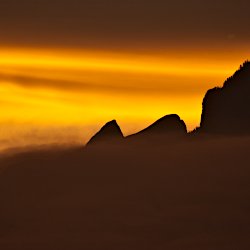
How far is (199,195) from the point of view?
192m

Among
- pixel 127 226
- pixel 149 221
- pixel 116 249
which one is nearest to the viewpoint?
pixel 116 249

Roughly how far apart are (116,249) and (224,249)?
17.2 m

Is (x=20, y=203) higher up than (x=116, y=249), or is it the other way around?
(x=20, y=203)

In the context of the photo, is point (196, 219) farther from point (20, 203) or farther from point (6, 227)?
point (20, 203)

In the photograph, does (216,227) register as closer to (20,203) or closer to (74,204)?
(74,204)

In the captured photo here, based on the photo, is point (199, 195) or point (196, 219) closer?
point (196, 219)

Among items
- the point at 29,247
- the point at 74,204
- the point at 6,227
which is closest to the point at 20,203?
the point at 74,204

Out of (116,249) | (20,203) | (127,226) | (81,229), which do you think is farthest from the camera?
(20,203)

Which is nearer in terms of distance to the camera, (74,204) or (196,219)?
(196,219)

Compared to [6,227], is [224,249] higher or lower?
lower

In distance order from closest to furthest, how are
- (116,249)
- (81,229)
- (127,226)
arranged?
(116,249), (81,229), (127,226)

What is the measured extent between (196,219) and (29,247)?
5868 centimetres

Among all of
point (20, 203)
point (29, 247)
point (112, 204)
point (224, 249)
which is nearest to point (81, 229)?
point (29, 247)

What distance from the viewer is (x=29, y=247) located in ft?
334
